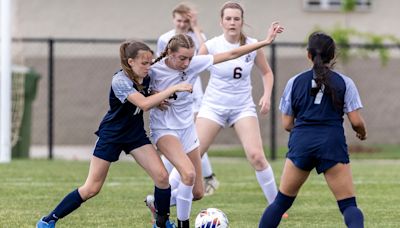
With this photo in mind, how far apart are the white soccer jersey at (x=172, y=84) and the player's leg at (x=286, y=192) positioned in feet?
4.51

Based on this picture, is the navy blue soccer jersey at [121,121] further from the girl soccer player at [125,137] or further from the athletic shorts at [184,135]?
the athletic shorts at [184,135]

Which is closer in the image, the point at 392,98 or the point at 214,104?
the point at 214,104

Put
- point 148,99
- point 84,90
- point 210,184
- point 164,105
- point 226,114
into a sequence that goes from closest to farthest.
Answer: point 148,99, point 164,105, point 226,114, point 210,184, point 84,90

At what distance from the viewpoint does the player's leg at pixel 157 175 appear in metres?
8.04

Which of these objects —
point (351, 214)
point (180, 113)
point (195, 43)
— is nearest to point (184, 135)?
point (180, 113)

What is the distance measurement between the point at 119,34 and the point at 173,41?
1417 cm

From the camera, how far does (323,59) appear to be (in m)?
7.16

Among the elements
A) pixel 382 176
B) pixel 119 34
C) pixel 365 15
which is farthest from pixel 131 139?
pixel 365 15

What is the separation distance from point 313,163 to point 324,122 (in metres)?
0.30

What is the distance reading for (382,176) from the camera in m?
13.9

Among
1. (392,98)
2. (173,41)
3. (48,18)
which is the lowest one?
(392,98)

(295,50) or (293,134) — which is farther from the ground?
(293,134)

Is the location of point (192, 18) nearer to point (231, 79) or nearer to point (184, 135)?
point (231, 79)

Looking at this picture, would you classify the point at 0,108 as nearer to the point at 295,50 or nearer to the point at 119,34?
the point at 119,34
